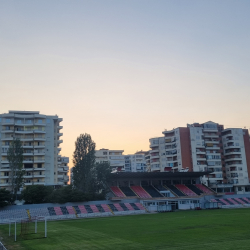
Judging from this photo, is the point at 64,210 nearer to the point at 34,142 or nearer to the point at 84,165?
the point at 84,165

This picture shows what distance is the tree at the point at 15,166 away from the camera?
3098 inches

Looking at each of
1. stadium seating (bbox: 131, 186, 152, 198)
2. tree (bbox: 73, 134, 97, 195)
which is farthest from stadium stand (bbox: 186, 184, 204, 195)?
tree (bbox: 73, 134, 97, 195)

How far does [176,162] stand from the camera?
123 meters

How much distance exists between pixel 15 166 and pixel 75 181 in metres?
16.5

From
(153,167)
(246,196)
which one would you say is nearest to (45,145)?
(153,167)

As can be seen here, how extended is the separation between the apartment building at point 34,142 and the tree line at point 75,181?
21.8 metres

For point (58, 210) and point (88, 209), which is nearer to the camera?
point (58, 210)

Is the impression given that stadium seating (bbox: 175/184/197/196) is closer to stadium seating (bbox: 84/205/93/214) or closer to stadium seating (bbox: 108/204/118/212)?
stadium seating (bbox: 108/204/118/212)

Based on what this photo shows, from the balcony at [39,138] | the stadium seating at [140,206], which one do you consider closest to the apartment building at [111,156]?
the balcony at [39,138]

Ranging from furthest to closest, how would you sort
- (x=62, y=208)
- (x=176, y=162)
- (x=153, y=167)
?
1. (x=153, y=167)
2. (x=176, y=162)
3. (x=62, y=208)

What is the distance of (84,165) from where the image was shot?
84.9m

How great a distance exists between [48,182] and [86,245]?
81.1 m

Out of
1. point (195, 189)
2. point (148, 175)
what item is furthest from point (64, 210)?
point (195, 189)

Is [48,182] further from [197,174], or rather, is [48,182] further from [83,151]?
[197,174]
